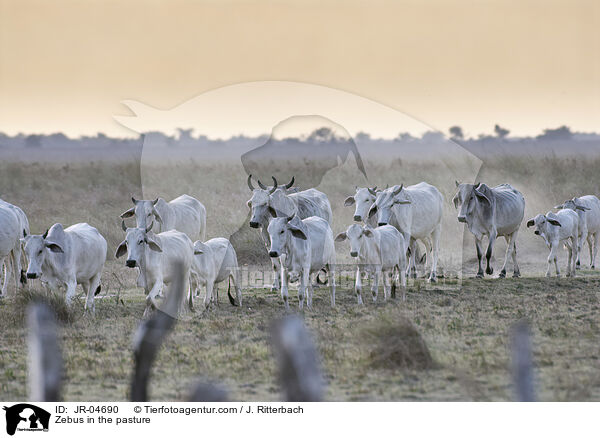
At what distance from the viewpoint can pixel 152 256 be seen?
1442cm

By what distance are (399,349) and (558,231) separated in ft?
33.2

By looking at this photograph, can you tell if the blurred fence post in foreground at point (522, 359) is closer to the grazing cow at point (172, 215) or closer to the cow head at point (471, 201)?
the grazing cow at point (172, 215)

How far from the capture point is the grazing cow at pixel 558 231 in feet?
64.7

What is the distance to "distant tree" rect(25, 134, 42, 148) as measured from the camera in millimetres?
62781

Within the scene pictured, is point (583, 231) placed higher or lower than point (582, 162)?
lower

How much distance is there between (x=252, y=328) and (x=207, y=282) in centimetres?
206

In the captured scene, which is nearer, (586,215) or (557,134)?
(586,215)

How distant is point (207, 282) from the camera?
607 inches

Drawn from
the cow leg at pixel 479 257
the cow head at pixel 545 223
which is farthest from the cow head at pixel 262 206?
the cow head at pixel 545 223

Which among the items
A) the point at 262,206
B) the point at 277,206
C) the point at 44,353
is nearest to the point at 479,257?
the point at 277,206

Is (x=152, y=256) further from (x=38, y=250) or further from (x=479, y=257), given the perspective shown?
(x=479, y=257)

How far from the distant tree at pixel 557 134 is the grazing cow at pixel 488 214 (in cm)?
3851
